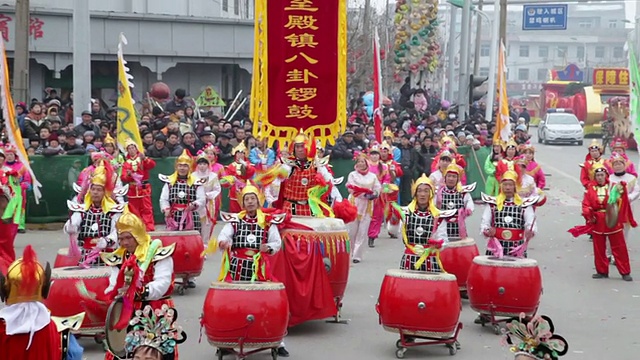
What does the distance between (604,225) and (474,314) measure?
10.1ft

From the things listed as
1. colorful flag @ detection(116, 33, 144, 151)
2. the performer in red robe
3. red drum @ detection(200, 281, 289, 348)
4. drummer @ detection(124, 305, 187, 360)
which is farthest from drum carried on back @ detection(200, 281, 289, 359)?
colorful flag @ detection(116, 33, 144, 151)

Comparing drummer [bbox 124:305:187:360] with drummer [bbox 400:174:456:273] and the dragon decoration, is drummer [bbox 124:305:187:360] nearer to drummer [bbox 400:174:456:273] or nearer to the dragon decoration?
drummer [bbox 400:174:456:273]

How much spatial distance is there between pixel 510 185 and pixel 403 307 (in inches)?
98.8

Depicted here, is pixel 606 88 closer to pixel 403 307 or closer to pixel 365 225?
pixel 365 225

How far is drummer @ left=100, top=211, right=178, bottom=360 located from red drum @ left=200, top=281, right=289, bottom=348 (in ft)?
4.41

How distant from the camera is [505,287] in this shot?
11.0 m

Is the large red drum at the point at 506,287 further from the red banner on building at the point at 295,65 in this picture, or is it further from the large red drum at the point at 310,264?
the red banner on building at the point at 295,65

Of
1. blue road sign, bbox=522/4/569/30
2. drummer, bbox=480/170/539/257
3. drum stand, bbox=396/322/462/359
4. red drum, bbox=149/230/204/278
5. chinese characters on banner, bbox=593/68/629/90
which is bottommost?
drum stand, bbox=396/322/462/359

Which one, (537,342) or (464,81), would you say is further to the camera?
(464,81)

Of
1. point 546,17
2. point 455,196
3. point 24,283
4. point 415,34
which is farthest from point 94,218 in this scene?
point 546,17

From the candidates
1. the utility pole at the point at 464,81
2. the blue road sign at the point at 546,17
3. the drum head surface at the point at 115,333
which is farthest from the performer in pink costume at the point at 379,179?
the blue road sign at the point at 546,17

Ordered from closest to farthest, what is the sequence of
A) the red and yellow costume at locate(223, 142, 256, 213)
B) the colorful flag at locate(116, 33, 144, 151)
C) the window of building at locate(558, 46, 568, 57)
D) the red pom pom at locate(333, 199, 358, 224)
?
the red pom pom at locate(333, 199, 358, 224)
the red and yellow costume at locate(223, 142, 256, 213)
the colorful flag at locate(116, 33, 144, 151)
the window of building at locate(558, 46, 568, 57)

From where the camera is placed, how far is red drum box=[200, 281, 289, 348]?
938cm

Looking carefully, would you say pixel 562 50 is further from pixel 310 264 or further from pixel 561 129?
pixel 310 264
